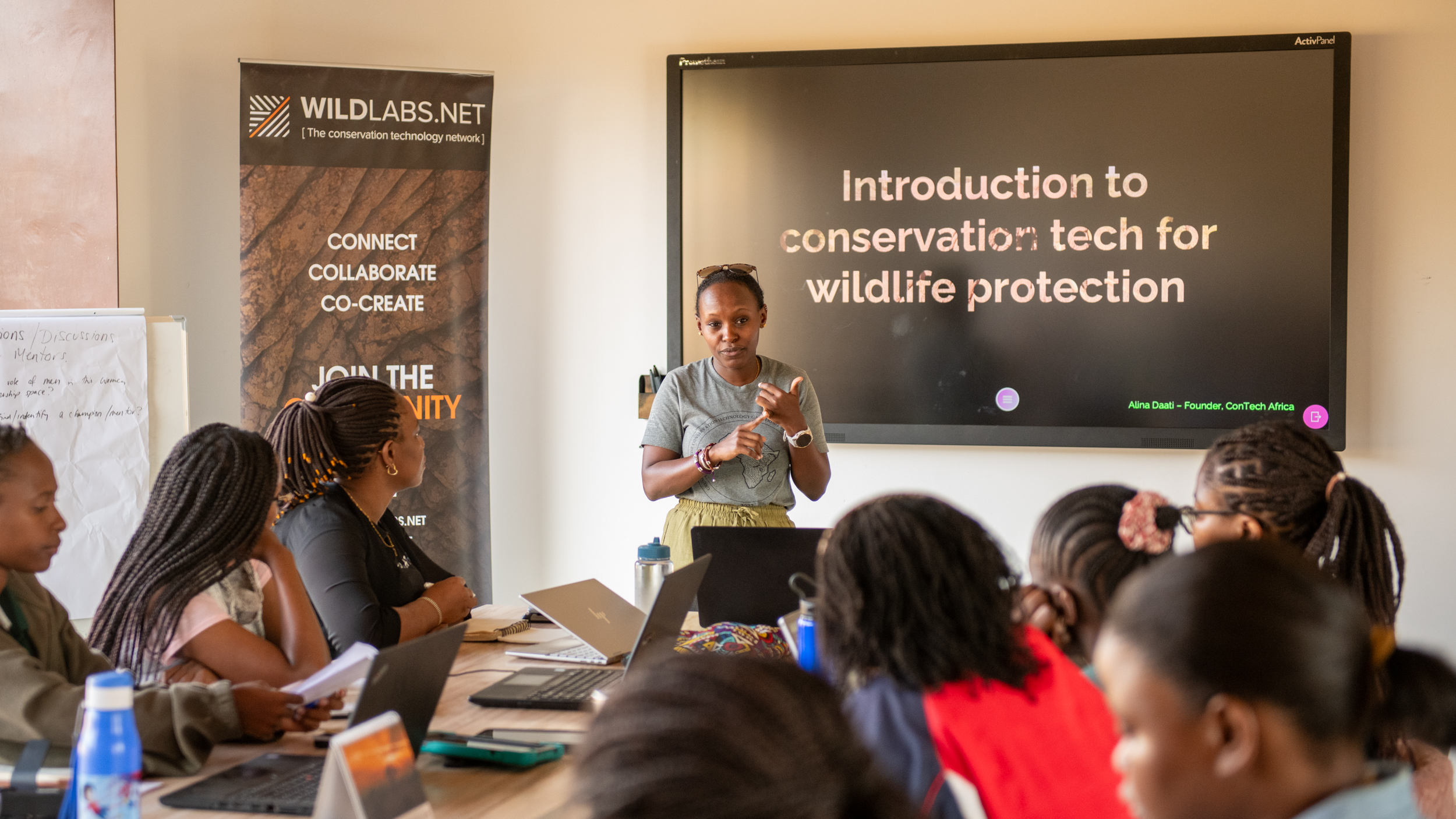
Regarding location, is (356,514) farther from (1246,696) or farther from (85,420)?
(1246,696)

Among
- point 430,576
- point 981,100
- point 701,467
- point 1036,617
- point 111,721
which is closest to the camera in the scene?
point 111,721

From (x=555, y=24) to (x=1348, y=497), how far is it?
3065 mm

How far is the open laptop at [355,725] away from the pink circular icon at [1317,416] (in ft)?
9.50

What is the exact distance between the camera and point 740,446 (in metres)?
2.84

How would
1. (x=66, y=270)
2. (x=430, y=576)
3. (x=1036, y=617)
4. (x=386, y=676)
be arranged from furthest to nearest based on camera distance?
1. (x=66, y=270)
2. (x=430, y=576)
3. (x=1036, y=617)
4. (x=386, y=676)

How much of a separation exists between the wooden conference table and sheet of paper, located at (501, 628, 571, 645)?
14.4 inches

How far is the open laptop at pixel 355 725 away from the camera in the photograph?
1335 millimetres

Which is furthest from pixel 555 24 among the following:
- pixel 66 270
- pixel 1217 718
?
pixel 1217 718

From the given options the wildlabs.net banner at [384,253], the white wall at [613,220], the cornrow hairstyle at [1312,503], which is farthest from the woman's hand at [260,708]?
the white wall at [613,220]

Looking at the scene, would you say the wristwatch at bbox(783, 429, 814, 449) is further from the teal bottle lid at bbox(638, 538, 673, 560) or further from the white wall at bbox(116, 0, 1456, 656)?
the white wall at bbox(116, 0, 1456, 656)

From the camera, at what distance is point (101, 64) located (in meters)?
3.41

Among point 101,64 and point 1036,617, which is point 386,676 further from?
point 101,64

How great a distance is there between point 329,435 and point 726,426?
1085mm

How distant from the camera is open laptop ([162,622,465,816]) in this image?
133cm
